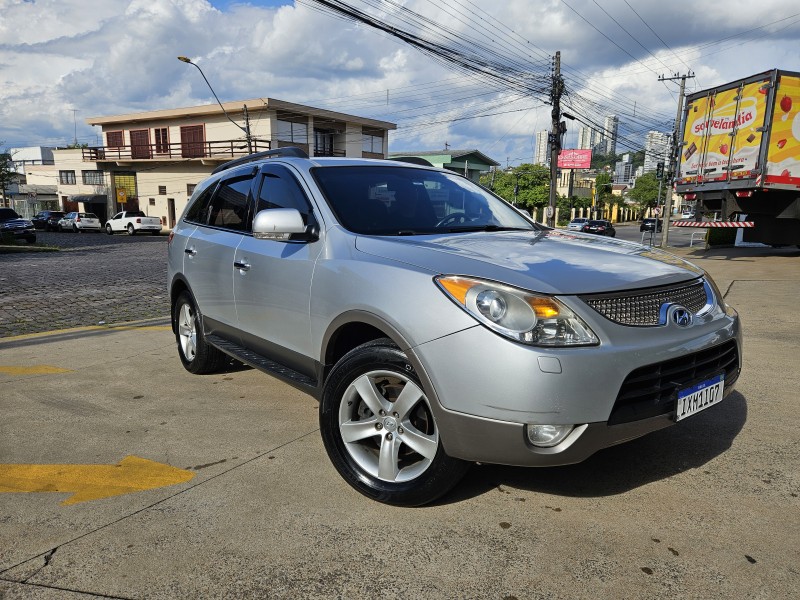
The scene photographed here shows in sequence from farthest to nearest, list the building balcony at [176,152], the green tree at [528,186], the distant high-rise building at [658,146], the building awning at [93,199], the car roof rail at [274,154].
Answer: the green tree at [528,186] < the building awning at [93,199] < the building balcony at [176,152] < the distant high-rise building at [658,146] < the car roof rail at [274,154]

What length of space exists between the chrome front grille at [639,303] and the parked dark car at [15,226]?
27.9 m

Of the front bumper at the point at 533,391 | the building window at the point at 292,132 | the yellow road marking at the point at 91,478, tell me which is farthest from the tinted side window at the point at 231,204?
the building window at the point at 292,132

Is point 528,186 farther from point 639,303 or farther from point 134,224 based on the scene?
point 639,303

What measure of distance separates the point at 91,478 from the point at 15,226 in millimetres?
26983

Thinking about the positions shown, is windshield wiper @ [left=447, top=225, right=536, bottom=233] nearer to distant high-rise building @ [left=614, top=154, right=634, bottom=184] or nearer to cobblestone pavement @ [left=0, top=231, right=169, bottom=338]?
cobblestone pavement @ [left=0, top=231, right=169, bottom=338]

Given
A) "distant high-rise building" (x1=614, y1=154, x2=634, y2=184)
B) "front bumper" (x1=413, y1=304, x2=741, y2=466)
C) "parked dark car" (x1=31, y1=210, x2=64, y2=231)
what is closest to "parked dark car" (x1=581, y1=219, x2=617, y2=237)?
"parked dark car" (x1=31, y1=210, x2=64, y2=231)

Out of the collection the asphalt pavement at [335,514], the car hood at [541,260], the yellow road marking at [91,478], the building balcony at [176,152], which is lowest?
the yellow road marking at [91,478]

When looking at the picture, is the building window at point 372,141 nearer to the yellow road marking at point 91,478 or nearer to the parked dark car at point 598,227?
the parked dark car at point 598,227

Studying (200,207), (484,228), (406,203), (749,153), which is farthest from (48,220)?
(484,228)

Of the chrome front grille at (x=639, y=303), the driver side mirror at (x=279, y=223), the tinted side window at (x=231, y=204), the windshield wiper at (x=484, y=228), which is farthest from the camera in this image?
the tinted side window at (x=231, y=204)

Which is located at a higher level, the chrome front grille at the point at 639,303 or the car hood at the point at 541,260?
the car hood at the point at 541,260

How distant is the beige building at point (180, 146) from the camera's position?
39500mm

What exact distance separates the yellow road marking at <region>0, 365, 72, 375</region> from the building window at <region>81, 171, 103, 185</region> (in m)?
49.4

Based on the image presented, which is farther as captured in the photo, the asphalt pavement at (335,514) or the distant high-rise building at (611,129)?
the distant high-rise building at (611,129)
